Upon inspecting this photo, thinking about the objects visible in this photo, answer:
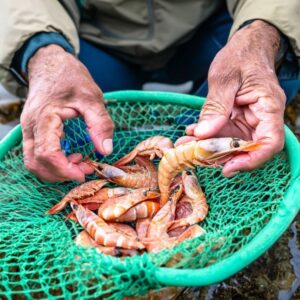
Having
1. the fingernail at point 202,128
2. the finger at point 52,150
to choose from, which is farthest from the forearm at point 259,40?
the finger at point 52,150

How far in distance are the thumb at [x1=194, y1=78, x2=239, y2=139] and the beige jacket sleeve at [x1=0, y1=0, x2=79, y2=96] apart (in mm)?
1030

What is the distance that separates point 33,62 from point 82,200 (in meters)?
0.78

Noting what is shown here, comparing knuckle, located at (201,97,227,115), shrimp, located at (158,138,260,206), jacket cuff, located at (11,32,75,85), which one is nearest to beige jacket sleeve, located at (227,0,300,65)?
knuckle, located at (201,97,227,115)

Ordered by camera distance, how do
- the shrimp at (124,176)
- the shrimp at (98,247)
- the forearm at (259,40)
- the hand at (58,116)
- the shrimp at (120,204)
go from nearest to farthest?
1. the shrimp at (98,247)
2. the hand at (58,116)
3. the shrimp at (120,204)
4. the forearm at (259,40)
5. the shrimp at (124,176)

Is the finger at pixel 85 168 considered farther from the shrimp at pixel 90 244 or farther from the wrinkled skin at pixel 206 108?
the shrimp at pixel 90 244

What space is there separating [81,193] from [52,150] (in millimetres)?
359

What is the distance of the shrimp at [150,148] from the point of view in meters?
2.63

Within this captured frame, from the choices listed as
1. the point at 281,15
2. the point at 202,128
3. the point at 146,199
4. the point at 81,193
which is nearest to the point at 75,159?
the point at 81,193

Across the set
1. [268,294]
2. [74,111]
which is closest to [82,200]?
[74,111]

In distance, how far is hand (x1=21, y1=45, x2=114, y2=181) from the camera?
2.25 m

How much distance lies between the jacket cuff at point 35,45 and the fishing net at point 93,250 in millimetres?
400

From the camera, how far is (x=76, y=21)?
130 inches

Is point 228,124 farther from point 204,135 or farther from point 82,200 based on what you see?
point 82,200

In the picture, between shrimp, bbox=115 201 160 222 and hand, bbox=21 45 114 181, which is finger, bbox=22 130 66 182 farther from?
shrimp, bbox=115 201 160 222
